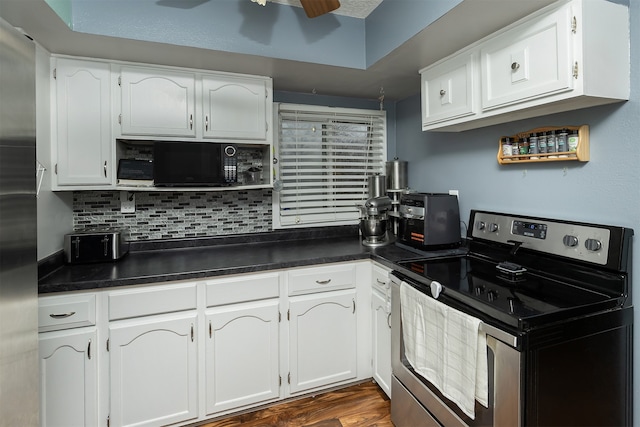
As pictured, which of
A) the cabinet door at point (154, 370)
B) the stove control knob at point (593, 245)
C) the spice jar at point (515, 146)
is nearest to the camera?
the stove control knob at point (593, 245)

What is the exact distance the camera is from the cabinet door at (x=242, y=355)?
181 cm

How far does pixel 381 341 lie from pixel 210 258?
1.17 m

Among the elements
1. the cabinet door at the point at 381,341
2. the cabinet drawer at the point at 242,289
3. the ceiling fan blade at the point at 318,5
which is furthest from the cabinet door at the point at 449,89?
the cabinet drawer at the point at 242,289

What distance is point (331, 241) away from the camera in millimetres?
2584

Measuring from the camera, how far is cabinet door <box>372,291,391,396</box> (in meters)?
1.96

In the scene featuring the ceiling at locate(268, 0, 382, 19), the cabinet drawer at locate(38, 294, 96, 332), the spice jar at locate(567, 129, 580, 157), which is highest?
the ceiling at locate(268, 0, 382, 19)

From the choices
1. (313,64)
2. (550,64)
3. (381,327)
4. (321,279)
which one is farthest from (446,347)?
(313,64)

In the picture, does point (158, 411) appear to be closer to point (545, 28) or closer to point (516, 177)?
point (516, 177)

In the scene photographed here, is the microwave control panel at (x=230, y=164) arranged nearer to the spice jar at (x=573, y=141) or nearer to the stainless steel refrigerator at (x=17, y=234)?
the stainless steel refrigerator at (x=17, y=234)

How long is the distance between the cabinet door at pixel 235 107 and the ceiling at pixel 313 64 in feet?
0.27

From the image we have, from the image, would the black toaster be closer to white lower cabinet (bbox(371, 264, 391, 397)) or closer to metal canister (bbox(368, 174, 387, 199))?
white lower cabinet (bbox(371, 264, 391, 397))

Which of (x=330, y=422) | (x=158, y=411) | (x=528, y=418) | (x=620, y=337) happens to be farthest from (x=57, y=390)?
(x=620, y=337)

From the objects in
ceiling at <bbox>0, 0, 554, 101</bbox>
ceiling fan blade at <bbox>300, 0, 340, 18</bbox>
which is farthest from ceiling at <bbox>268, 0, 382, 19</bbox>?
ceiling fan blade at <bbox>300, 0, 340, 18</bbox>

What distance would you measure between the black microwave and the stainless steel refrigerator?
90 centimetres
